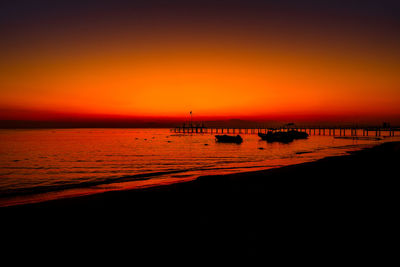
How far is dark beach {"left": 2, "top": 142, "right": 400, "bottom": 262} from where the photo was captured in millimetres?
6156

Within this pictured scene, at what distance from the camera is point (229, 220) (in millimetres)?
7941

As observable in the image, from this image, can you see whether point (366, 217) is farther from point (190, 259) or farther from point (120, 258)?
point (120, 258)

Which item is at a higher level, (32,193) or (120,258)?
(120,258)

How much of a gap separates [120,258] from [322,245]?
457 centimetres

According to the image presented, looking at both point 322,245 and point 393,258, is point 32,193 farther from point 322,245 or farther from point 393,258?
point 393,258

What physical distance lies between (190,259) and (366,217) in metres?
5.66

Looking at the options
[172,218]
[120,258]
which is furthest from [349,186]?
[120,258]

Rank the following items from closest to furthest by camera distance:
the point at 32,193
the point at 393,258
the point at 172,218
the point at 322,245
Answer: the point at 393,258, the point at 322,245, the point at 172,218, the point at 32,193

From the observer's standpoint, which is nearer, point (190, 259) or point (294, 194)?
point (190, 259)

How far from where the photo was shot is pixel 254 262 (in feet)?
17.4

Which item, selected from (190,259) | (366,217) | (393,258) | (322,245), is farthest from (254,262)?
(366,217)

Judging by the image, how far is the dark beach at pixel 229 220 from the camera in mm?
6156

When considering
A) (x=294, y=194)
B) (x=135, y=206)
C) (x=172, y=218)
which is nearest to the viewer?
(x=172, y=218)

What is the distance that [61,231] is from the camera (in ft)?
25.1
